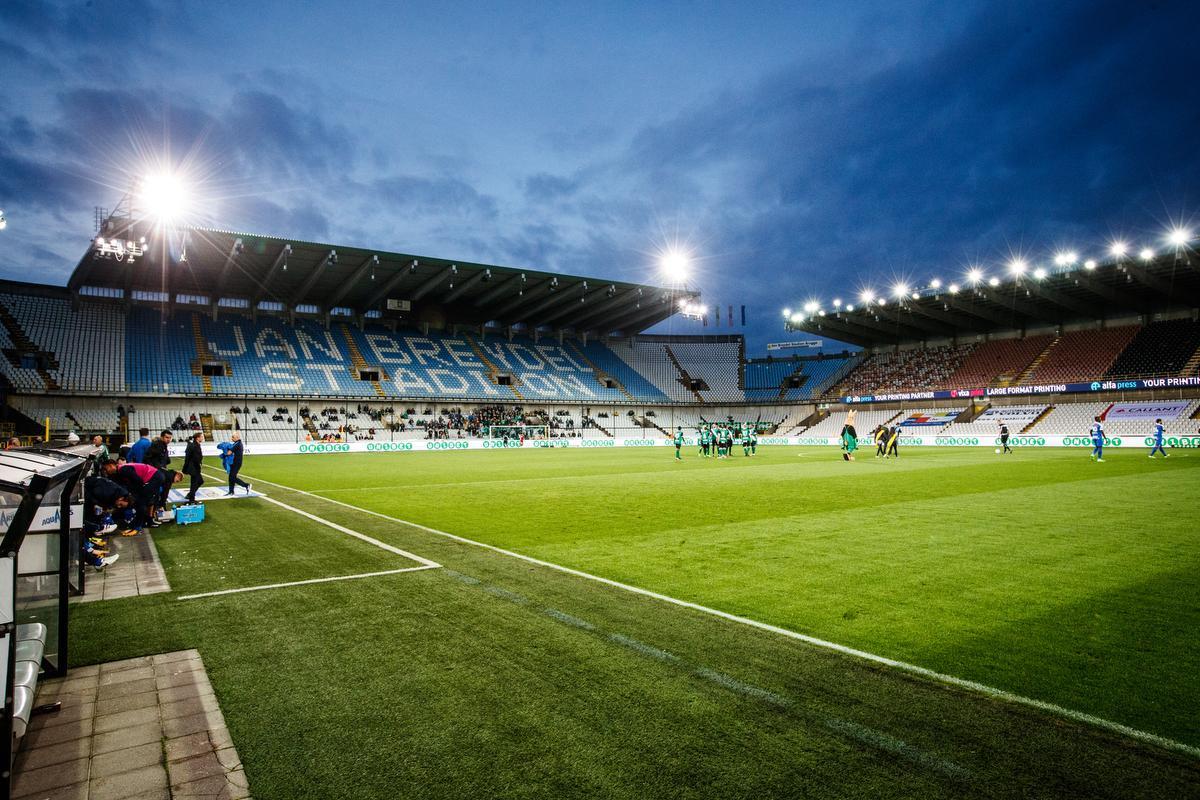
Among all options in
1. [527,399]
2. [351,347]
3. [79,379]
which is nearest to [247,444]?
[79,379]

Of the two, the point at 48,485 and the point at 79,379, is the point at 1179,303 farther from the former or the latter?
the point at 79,379

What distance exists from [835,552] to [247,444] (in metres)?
39.2

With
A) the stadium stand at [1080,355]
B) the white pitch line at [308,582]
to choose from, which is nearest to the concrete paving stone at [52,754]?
the white pitch line at [308,582]

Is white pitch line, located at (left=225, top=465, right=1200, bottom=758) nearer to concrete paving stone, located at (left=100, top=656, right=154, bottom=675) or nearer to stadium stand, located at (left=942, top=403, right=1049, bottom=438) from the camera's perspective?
concrete paving stone, located at (left=100, top=656, right=154, bottom=675)

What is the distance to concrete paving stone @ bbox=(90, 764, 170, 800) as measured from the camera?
9.62 feet

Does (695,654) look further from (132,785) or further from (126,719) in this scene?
(126,719)

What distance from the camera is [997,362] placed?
54.8 metres

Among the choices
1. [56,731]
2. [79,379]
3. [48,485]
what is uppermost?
[79,379]

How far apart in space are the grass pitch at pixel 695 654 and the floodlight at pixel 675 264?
157 feet

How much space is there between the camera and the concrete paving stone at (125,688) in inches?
158

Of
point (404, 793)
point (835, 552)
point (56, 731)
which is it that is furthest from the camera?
point (835, 552)

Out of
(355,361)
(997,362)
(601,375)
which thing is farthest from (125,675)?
(997,362)

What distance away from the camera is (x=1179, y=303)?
4731cm

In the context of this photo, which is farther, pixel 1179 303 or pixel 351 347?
pixel 351 347
